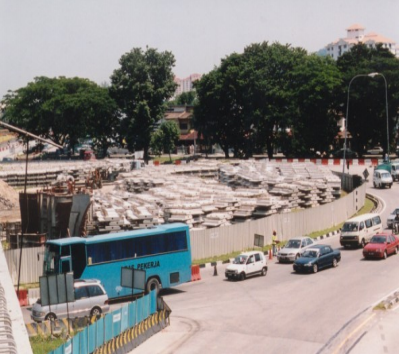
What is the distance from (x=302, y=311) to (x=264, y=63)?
8159 cm

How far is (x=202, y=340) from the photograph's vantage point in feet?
73.3

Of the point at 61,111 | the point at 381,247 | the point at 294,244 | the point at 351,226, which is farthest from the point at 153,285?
the point at 61,111

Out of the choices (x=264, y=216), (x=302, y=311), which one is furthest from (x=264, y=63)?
(x=302, y=311)

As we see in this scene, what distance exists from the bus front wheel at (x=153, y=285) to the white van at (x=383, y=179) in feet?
139

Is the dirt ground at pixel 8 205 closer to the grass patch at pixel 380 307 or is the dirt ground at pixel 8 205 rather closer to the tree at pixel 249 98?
the grass patch at pixel 380 307

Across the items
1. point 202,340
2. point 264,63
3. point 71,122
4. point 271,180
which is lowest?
point 202,340

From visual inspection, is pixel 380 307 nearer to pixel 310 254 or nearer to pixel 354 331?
pixel 354 331

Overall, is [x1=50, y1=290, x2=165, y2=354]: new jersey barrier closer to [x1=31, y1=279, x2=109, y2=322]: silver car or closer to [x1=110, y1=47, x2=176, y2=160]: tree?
[x1=31, y1=279, x2=109, y2=322]: silver car

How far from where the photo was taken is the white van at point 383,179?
67312mm

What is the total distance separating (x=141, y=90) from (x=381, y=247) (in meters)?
78.0

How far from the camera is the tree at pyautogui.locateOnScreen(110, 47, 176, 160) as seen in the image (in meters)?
109

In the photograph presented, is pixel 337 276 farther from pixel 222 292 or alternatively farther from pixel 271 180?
pixel 271 180

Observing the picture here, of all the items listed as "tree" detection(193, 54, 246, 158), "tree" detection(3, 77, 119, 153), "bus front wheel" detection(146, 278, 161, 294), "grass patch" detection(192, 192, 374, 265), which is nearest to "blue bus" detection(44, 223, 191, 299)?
"bus front wheel" detection(146, 278, 161, 294)

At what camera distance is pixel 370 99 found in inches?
3792
